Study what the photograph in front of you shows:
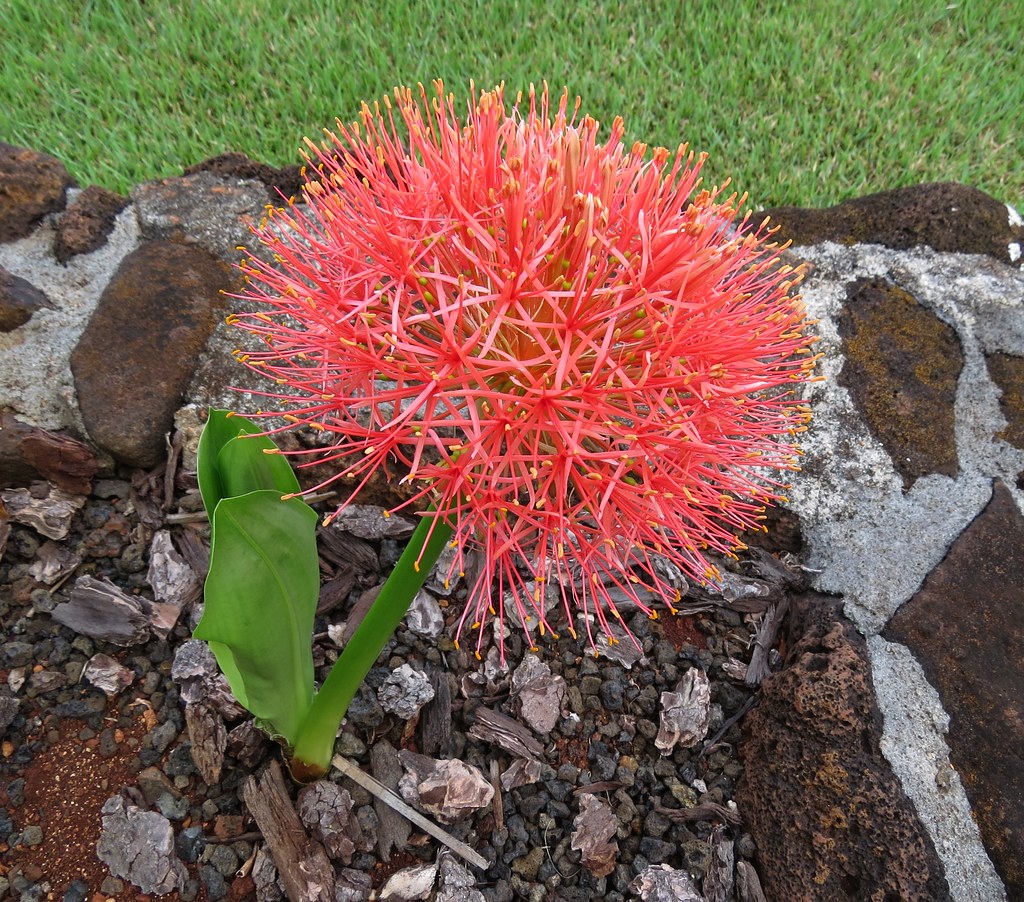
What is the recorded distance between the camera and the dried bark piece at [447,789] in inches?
56.9

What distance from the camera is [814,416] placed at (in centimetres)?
179

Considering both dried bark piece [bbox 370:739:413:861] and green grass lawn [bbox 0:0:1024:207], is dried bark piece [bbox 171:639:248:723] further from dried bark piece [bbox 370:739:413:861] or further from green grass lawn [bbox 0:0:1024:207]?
green grass lawn [bbox 0:0:1024:207]

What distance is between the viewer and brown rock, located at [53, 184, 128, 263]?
1.77m

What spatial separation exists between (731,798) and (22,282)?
5.77 feet

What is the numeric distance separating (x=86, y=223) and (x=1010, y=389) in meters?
2.07

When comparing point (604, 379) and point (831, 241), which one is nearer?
point (604, 379)

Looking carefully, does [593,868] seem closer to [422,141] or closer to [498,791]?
[498,791]

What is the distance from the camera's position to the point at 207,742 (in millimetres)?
1431

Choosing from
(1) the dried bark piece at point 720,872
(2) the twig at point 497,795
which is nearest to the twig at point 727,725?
(1) the dried bark piece at point 720,872

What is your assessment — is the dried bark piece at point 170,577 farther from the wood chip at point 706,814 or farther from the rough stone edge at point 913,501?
the rough stone edge at point 913,501

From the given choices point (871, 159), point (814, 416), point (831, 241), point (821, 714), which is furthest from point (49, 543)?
point (871, 159)

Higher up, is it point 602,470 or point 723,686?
point 602,470

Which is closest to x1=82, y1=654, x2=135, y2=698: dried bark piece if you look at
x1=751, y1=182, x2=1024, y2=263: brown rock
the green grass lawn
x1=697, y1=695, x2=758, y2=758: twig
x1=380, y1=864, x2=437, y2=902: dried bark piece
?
x1=380, y1=864, x2=437, y2=902: dried bark piece

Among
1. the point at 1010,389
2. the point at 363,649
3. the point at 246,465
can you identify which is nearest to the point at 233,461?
the point at 246,465
